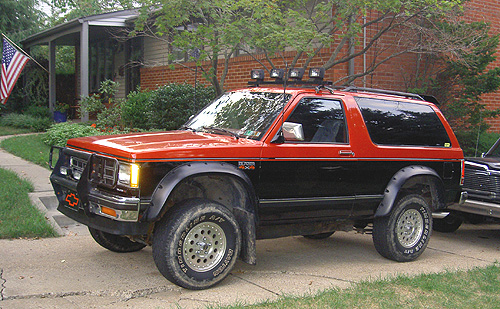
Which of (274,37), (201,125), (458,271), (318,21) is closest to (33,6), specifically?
(318,21)

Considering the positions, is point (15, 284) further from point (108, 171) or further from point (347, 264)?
point (347, 264)

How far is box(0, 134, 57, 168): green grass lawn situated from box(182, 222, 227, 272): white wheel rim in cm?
705

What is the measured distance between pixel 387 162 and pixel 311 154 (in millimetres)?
1110

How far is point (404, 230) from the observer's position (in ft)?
21.2

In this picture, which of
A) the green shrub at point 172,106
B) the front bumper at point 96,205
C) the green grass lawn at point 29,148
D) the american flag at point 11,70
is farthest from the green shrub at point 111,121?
the front bumper at point 96,205

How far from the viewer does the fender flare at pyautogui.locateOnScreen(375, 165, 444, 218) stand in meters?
6.19

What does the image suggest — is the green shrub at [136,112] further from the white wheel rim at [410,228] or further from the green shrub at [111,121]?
the white wheel rim at [410,228]

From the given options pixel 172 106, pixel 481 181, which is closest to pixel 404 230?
pixel 481 181

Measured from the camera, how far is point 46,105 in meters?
22.0

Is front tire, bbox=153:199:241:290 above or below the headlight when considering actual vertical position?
below

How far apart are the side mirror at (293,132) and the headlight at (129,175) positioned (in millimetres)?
1653

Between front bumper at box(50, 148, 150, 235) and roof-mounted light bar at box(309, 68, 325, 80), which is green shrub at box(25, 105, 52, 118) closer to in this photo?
front bumper at box(50, 148, 150, 235)

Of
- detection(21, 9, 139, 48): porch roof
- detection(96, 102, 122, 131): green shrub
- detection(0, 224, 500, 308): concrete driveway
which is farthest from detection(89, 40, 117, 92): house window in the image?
detection(0, 224, 500, 308): concrete driveway

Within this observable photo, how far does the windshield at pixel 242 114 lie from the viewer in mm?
5676
